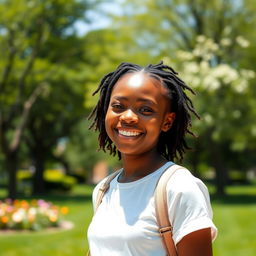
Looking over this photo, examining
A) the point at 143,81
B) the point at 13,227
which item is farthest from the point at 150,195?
the point at 13,227

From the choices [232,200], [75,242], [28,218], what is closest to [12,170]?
[232,200]

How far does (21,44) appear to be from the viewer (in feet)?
Answer: 71.8

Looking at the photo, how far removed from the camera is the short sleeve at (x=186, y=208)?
203 cm

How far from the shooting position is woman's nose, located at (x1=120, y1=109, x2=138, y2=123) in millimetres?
2297

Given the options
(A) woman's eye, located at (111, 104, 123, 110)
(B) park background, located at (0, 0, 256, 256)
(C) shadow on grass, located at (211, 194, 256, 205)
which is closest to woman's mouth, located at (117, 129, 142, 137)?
(A) woman's eye, located at (111, 104, 123, 110)

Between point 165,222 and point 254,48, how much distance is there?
77.9 ft

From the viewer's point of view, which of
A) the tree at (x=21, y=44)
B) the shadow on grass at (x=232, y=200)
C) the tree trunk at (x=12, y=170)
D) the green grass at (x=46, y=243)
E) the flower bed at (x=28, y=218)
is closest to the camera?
the green grass at (x=46, y=243)

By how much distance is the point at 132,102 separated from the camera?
90.7 inches

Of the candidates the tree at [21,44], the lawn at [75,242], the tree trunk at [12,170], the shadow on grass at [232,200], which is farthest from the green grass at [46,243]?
the shadow on grass at [232,200]

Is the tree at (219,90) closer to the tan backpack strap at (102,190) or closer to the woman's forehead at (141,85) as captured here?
the tan backpack strap at (102,190)

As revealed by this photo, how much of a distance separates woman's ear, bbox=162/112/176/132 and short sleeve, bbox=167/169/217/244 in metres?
0.35

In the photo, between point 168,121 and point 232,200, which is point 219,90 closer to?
point 232,200

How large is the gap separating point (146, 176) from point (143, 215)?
0.21 meters

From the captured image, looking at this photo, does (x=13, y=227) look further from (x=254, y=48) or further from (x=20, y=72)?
(x=254, y=48)
